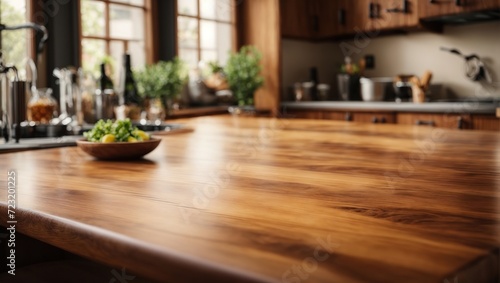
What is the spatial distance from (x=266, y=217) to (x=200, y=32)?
376 centimetres

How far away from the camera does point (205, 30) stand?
4391 mm

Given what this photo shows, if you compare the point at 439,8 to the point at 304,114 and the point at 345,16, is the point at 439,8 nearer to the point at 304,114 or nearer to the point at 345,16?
the point at 345,16

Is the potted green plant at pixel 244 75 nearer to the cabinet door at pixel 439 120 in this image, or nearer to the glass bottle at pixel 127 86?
the glass bottle at pixel 127 86

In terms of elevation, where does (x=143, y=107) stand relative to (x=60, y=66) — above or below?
below

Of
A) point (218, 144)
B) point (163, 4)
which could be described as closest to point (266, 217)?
point (218, 144)

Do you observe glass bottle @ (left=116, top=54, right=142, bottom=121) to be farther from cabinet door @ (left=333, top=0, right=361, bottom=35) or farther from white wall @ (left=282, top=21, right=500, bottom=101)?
cabinet door @ (left=333, top=0, right=361, bottom=35)

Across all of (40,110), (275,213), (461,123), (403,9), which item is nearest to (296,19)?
(403,9)

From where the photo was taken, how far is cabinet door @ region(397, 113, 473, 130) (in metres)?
3.36

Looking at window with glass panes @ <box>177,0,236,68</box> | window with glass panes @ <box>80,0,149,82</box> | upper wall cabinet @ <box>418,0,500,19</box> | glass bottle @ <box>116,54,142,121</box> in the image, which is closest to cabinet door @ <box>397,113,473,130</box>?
upper wall cabinet @ <box>418,0,500,19</box>

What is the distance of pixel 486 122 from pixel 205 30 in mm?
2260

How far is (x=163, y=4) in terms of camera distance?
13.3 ft

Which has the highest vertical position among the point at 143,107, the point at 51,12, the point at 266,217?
the point at 51,12

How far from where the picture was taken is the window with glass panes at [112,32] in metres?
3.49

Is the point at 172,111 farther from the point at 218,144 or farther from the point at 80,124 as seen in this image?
the point at 218,144
